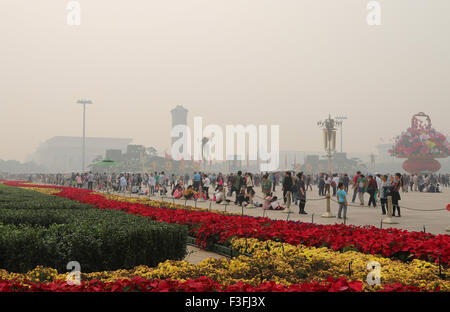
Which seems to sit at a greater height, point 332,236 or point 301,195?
point 301,195

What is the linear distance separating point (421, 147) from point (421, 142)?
70cm

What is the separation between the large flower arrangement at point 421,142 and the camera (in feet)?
199

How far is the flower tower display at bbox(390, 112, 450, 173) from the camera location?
199 feet

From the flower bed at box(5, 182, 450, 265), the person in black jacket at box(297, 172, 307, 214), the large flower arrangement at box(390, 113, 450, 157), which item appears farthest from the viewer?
the large flower arrangement at box(390, 113, 450, 157)

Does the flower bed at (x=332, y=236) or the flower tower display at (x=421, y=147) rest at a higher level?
the flower tower display at (x=421, y=147)

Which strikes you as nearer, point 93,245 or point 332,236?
point 93,245

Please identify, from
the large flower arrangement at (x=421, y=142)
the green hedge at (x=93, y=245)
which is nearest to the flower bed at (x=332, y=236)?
the green hedge at (x=93, y=245)

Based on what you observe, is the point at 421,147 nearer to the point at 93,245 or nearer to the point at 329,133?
the point at 329,133

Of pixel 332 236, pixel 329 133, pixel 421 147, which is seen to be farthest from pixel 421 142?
pixel 332 236

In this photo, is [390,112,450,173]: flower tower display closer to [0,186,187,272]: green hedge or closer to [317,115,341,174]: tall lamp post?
[317,115,341,174]: tall lamp post

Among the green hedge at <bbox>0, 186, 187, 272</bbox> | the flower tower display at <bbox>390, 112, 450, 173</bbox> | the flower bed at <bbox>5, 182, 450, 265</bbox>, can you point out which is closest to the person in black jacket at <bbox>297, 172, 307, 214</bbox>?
the flower bed at <bbox>5, 182, 450, 265</bbox>

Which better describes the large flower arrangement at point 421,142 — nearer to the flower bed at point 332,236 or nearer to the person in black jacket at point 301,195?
the person in black jacket at point 301,195

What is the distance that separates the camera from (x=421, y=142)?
60.8 m

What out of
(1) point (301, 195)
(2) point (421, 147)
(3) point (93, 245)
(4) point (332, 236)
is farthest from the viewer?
(2) point (421, 147)
